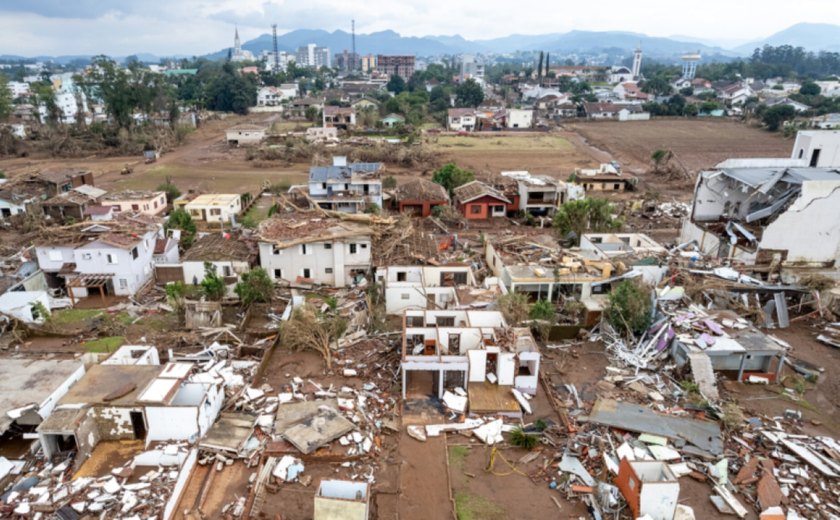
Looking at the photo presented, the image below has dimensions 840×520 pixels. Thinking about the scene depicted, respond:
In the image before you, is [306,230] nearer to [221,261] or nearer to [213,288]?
[221,261]

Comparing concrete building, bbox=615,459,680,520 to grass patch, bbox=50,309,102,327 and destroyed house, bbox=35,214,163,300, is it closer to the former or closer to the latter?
grass patch, bbox=50,309,102,327

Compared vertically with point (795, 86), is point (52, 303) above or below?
below

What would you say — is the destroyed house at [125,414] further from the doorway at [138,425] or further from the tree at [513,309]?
the tree at [513,309]

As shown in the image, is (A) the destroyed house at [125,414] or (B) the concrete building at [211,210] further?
(B) the concrete building at [211,210]

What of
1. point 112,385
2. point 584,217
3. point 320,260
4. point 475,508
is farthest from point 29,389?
point 584,217

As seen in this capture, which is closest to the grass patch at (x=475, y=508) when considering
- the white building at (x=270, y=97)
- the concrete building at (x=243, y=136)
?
the concrete building at (x=243, y=136)

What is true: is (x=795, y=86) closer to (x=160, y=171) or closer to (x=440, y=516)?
(x=160, y=171)

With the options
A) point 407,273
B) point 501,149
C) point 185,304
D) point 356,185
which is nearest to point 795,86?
point 501,149
